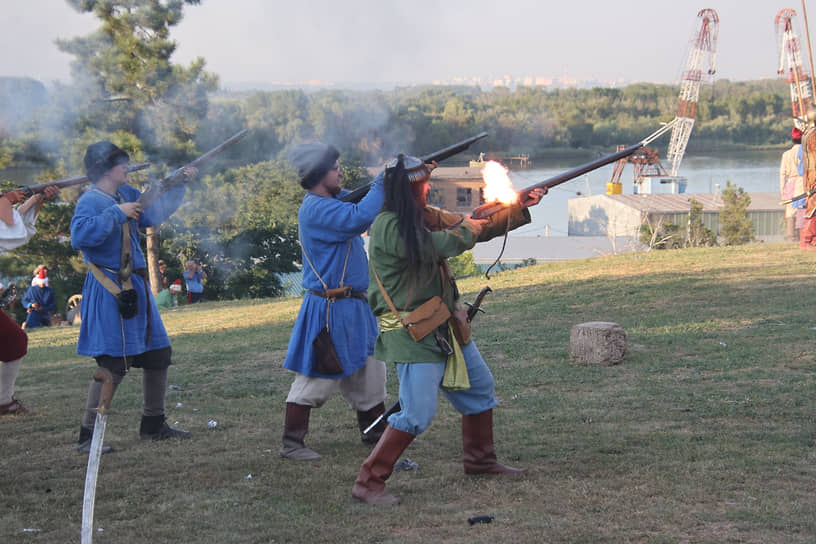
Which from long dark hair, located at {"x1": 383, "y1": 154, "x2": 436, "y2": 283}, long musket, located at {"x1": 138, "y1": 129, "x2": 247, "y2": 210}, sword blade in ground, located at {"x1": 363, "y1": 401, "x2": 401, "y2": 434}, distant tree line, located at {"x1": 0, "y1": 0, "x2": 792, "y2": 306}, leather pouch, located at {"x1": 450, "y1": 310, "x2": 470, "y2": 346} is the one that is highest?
distant tree line, located at {"x1": 0, "y1": 0, "x2": 792, "y2": 306}

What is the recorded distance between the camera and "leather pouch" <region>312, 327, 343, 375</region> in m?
5.48

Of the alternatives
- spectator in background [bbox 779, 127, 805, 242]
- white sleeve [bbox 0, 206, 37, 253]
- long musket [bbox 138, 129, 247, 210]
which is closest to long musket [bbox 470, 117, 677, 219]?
long musket [bbox 138, 129, 247, 210]

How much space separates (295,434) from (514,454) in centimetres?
146

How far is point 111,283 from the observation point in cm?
580

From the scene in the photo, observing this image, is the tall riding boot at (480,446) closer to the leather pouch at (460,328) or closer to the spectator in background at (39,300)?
the leather pouch at (460,328)

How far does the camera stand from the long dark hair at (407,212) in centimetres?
446

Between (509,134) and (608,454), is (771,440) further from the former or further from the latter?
(509,134)

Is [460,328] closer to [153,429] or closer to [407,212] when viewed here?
[407,212]

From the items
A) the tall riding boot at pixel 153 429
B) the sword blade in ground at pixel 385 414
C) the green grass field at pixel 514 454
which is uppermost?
the sword blade in ground at pixel 385 414

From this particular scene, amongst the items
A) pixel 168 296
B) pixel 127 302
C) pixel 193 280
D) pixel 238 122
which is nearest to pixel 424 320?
pixel 127 302

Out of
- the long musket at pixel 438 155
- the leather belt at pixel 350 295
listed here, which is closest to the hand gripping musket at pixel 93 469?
the leather belt at pixel 350 295

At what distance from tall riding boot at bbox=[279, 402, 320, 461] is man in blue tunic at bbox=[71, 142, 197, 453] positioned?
3.75 feet

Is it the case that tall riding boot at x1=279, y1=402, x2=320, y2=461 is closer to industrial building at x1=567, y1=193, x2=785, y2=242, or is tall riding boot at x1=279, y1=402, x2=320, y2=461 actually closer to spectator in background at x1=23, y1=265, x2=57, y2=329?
spectator in background at x1=23, y1=265, x2=57, y2=329

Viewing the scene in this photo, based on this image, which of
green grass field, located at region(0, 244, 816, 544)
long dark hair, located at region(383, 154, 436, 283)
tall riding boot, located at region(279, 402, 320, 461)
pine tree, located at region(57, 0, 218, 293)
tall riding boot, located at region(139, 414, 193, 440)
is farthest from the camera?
pine tree, located at region(57, 0, 218, 293)
